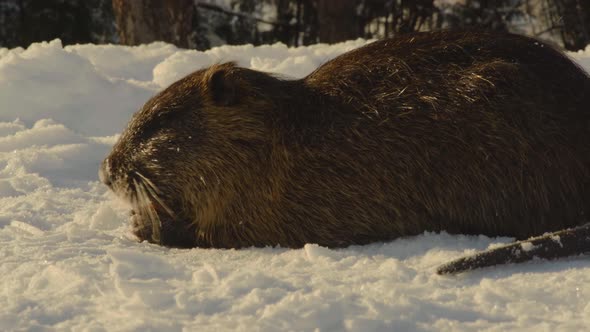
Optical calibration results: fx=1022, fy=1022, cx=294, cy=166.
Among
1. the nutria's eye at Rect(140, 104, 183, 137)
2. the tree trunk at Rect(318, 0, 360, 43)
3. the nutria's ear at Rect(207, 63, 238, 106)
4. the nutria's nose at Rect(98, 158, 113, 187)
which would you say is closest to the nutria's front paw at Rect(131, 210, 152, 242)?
the nutria's nose at Rect(98, 158, 113, 187)

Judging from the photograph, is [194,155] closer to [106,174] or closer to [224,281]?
[106,174]

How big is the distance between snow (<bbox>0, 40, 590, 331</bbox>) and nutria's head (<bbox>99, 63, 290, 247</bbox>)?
17cm

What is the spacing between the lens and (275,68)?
237 inches

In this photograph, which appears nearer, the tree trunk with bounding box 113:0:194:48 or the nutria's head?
the nutria's head

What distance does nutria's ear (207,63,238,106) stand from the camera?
12.8ft

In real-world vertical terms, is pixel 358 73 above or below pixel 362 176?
above

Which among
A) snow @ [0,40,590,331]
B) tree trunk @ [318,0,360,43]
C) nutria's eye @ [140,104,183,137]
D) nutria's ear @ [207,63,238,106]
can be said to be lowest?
snow @ [0,40,590,331]

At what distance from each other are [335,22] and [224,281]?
6548 millimetres

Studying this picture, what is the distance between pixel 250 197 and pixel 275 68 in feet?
7.73

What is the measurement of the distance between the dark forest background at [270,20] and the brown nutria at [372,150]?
4804 millimetres

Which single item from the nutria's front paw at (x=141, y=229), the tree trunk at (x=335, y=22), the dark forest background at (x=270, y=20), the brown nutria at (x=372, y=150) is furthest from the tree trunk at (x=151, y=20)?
the nutria's front paw at (x=141, y=229)

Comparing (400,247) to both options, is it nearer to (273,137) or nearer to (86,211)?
(273,137)

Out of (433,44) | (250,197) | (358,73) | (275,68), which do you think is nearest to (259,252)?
(250,197)

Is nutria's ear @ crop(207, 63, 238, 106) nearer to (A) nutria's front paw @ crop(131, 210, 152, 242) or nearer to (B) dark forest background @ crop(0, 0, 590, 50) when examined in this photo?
(A) nutria's front paw @ crop(131, 210, 152, 242)
